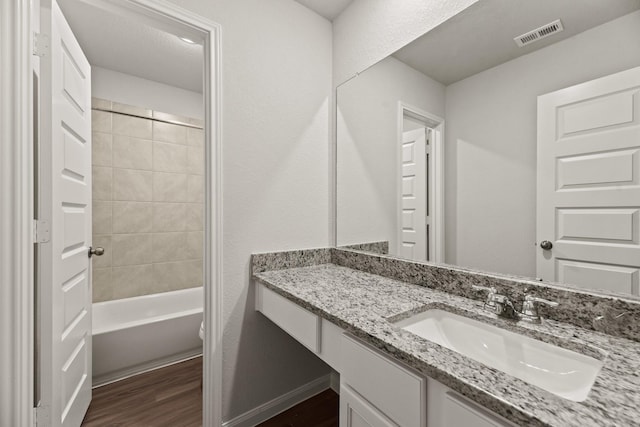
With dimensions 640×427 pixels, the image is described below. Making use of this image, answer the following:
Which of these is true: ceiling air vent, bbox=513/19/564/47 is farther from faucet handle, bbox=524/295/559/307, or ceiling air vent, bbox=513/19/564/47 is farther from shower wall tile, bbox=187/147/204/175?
shower wall tile, bbox=187/147/204/175

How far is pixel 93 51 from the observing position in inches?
82.3

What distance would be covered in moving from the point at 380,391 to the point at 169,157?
2.75m

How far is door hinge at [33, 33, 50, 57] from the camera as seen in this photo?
3.45 ft

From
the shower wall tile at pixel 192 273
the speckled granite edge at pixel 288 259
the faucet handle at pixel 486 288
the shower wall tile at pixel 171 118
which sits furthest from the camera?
the shower wall tile at pixel 192 273

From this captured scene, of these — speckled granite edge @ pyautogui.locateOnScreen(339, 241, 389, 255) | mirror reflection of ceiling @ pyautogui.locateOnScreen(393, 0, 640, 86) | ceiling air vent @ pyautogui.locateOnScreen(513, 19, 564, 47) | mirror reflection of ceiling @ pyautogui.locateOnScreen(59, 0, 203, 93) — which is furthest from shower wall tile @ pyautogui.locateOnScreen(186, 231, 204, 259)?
ceiling air vent @ pyautogui.locateOnScreen(513, 19, 564, 47)

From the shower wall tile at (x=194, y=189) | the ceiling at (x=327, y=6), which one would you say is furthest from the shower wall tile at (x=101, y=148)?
the ceiling at (x=327, y=6)

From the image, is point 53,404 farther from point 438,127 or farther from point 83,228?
point 438,127

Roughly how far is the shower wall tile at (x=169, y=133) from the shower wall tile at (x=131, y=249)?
3.06 ft

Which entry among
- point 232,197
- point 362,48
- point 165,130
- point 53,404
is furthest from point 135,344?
point 362,48

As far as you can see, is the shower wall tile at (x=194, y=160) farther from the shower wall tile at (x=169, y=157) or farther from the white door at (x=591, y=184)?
the white door at (x=591, y=184)

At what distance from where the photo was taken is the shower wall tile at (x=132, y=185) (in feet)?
8.02

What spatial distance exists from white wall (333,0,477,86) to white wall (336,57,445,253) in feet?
0.27

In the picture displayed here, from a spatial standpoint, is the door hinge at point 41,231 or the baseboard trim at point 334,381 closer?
the door hinge at point 41,231

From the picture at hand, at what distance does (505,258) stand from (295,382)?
A: 4.37ft
